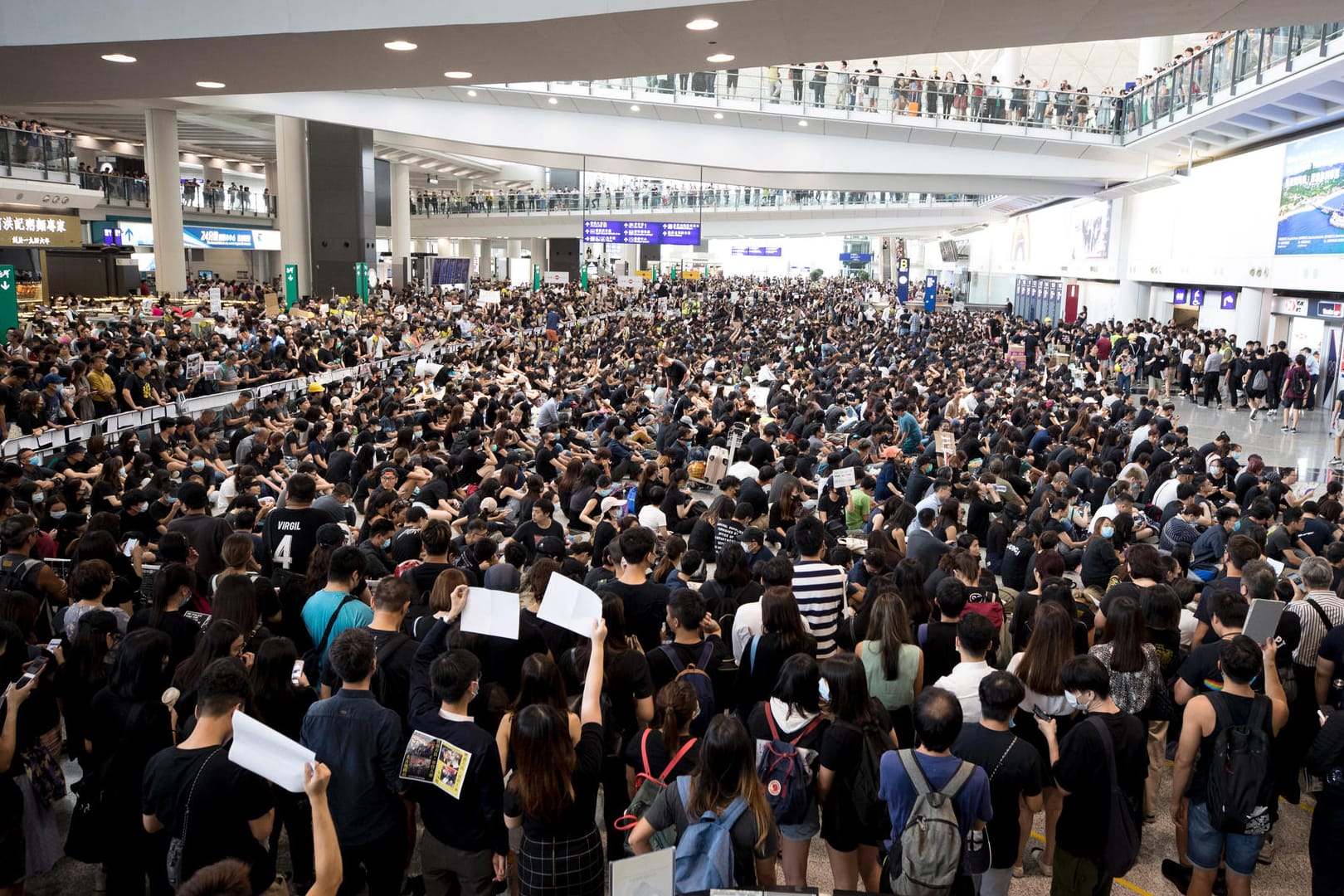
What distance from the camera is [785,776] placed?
405cm

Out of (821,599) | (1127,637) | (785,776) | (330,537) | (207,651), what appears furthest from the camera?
(330,537)

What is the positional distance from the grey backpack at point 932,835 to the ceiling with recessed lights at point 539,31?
14.3 feet

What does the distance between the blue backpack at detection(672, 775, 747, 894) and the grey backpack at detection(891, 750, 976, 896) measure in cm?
69

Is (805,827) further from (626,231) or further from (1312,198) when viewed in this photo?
(626,231)

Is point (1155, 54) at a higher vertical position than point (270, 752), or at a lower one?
higher

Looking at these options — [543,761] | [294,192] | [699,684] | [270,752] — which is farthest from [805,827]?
[294,192]

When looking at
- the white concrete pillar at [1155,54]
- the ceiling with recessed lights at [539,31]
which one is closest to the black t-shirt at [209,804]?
the ceiling with recessed lights at [539,31]

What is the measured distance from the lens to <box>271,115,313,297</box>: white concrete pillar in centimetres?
3375

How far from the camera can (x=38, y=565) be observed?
19.7ft

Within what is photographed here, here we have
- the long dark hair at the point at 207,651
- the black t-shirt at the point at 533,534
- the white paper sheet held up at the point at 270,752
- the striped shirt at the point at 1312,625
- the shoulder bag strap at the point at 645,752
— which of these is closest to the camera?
the white paper sheet held up at the point at 270,752

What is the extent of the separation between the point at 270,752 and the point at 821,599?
3749 mm

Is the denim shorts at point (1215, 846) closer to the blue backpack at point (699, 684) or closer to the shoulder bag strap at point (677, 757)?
the blue backpack at point (699, 684)

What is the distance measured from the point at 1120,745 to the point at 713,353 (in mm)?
22309

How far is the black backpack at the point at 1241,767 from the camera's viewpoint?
4363 millimetres
